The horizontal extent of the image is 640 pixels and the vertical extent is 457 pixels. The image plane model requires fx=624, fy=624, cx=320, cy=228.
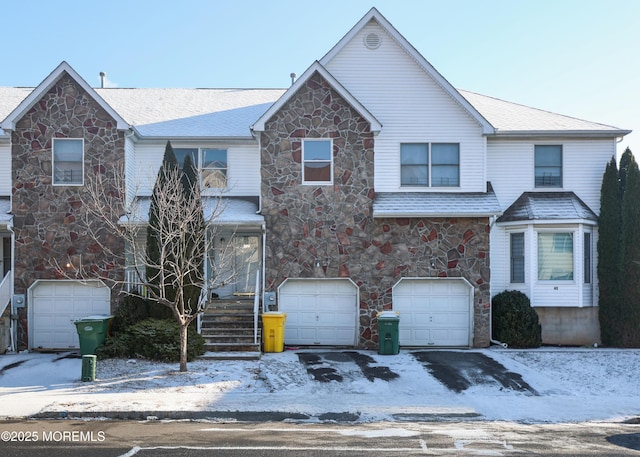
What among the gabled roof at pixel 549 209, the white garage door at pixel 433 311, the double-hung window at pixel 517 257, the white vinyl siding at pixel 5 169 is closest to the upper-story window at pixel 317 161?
the white garage door at pixel 433 311

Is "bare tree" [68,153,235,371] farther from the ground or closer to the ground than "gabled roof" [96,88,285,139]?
closer to the ground

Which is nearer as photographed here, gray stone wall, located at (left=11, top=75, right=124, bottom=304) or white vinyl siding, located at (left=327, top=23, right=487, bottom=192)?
gray stone wall, located at (left=11, top=75, right=124, bottom=304)

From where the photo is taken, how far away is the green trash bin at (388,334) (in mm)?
17172

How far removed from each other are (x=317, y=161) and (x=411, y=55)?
446 cm

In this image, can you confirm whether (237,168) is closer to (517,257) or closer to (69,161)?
(69,161)

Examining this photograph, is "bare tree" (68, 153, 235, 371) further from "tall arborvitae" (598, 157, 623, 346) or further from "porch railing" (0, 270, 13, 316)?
"tall arborvitae" (598, 157, 623, 346)

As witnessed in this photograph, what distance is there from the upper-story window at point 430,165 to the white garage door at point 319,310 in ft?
12.7

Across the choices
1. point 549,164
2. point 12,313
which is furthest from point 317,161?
point 12,313

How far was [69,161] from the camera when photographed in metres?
18.6

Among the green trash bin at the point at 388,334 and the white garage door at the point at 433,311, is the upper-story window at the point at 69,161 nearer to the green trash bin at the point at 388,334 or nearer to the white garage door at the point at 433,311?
the green trash bin at the point at 388,334

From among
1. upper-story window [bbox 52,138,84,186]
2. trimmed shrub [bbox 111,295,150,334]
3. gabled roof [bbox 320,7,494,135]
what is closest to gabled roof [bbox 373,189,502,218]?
gabled roof [bbox 320,7,494,135]

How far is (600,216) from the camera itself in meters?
19.3

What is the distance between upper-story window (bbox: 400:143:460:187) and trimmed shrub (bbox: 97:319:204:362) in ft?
26.6

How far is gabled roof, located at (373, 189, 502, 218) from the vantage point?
18.2 m
